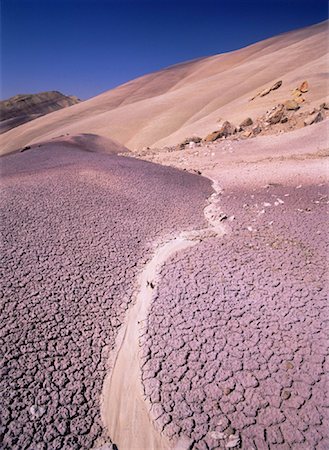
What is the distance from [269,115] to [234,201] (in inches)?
461

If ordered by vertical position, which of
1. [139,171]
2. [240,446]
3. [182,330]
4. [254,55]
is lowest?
[240,446]

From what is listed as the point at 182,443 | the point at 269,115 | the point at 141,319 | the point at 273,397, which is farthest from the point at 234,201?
the point at 269,115

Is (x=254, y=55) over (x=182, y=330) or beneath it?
over

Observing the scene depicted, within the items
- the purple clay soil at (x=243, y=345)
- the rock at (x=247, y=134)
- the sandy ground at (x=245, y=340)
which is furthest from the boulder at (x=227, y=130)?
the purple clay soil at (x=243, y=345)

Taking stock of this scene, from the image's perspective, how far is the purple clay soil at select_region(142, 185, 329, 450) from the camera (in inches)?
74.0

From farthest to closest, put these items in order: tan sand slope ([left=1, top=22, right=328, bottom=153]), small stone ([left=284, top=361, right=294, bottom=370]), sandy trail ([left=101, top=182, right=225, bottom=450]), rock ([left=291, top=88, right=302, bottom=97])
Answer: tan sand slope ([left=1, top=22, right=328, bottom=153]) → rock ([left=291, top=88, right=302, bottom=97]) → small stone ([left=284, top=361, right=294, bottom=370]) → sandy trail ([left=101, top=182, right=225, bottom=450])

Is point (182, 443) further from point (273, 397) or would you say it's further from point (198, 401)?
point (273, 397)

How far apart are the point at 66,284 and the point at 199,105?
1051 inches

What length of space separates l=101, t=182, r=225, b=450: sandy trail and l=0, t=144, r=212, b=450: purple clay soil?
0.08 meters

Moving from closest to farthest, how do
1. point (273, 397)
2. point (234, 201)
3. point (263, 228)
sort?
point (273, 397) < point (263, 228) < point (234, 201)

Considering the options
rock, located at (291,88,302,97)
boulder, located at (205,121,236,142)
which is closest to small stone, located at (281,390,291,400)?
boulder, located at (205,121,236,142)

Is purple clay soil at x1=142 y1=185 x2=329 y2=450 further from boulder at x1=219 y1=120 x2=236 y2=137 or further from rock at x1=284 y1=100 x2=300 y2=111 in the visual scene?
rock at x1=284 y1=100 x2=300 y2=111

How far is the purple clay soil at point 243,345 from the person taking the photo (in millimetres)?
1880

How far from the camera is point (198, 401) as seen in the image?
6.58 feet
